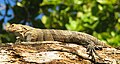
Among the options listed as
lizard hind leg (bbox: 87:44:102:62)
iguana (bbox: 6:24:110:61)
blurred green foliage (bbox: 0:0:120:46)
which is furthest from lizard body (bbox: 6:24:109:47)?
blurred green foliage (bbox: 0:0:120:46)

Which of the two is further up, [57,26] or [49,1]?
[49,1]

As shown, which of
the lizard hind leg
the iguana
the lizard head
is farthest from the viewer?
the lizard head

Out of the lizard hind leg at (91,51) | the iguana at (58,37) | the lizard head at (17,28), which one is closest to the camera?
the lizard hind leg at (91,51)

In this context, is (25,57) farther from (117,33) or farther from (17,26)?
(117,33)

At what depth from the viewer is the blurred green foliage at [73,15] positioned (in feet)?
34.2

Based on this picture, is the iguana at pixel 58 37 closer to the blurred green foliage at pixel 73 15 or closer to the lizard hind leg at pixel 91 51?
the lizard hind leg at pixel 91 51

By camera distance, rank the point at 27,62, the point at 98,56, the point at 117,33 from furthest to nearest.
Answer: the point at 117,33 → the point at 98,56 → the point at 27,62

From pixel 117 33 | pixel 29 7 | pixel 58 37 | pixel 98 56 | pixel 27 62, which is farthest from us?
pixel 29 7

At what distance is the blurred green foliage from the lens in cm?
1044

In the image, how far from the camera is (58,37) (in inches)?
279

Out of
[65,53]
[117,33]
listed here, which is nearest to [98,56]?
[65,53]

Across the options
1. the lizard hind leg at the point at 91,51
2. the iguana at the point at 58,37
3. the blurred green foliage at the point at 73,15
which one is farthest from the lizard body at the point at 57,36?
the blurred green foliage at the point at 73,15

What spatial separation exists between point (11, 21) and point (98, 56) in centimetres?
472

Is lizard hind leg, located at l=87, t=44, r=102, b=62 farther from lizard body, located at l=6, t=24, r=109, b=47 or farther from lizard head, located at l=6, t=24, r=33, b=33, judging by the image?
lizard head, located at l=6, t=24, r=33, b=33
